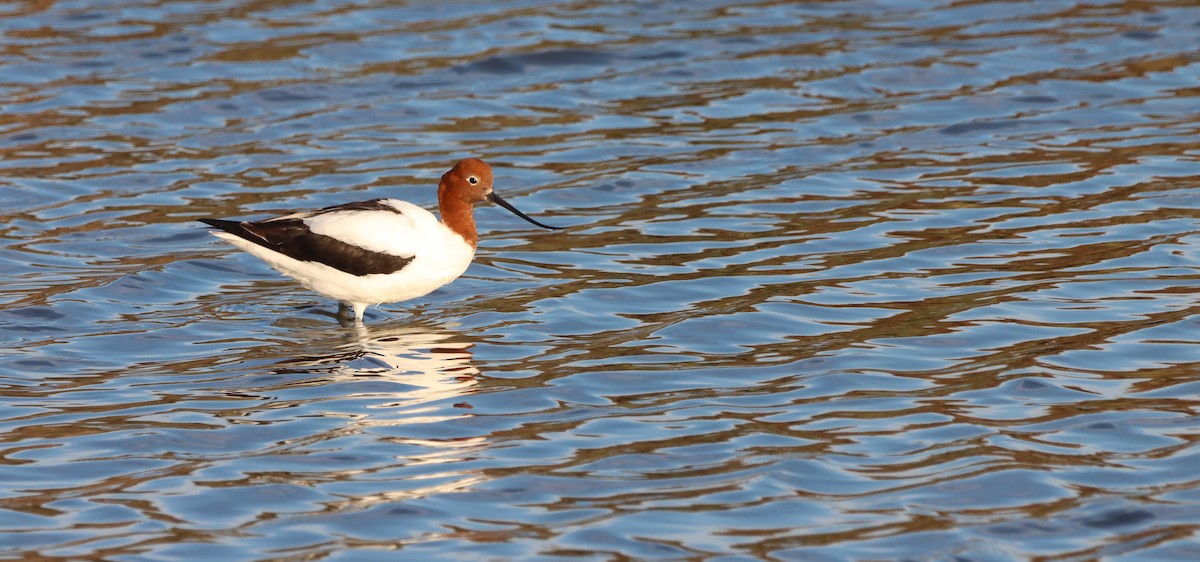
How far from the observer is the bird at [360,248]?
36.3ft

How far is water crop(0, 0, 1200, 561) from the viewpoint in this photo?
305 inches

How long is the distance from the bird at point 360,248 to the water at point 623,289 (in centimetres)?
33

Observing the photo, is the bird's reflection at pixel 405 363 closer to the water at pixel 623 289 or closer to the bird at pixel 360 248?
the water at pixel 623 289

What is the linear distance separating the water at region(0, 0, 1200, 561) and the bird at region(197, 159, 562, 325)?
328 millimetres

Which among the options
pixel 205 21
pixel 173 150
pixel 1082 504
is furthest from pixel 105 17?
pixel 1082 504

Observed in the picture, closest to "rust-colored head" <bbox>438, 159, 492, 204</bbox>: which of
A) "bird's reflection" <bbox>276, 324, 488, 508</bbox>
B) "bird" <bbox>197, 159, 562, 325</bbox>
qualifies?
"bird" <bbox>197, 159, 562, 325</bbox>

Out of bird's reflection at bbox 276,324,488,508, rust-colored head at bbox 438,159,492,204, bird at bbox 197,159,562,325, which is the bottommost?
bird's reflection at bbox 276,324,488,508

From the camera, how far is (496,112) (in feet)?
55.1

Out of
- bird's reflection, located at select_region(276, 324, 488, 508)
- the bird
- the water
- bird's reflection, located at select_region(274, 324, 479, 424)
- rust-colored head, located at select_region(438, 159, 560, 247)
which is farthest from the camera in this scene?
rust-colored head, located at select_region(438, 159, 560, 247)

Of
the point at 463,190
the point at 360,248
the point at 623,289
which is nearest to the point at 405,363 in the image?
the point at 360,248

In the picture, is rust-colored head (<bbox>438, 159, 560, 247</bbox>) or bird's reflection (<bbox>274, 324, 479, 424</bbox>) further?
rust-colored head (<bbox>438, 159, 560, 247</bbox>)

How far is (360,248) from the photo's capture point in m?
11.0

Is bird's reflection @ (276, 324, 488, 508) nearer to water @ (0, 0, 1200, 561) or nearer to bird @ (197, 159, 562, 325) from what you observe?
water @ (0, 0, 1200, 561)

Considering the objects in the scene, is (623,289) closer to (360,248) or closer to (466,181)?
(466,181)
